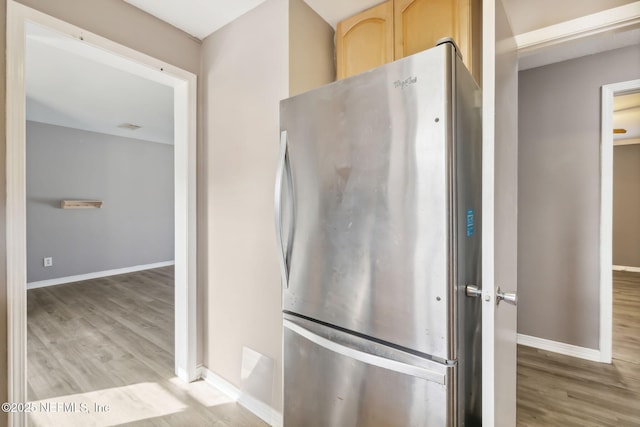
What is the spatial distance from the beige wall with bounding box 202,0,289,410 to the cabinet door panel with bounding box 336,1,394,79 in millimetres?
376

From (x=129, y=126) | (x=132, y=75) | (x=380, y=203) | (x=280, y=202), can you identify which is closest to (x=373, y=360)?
(x=380, y=203)

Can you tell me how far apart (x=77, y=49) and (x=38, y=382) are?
7.48 feet

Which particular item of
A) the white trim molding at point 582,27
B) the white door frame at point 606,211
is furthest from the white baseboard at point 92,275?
the white door frame at point 606,211

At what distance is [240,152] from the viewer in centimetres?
188

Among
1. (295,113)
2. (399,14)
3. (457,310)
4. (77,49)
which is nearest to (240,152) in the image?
(295,113)

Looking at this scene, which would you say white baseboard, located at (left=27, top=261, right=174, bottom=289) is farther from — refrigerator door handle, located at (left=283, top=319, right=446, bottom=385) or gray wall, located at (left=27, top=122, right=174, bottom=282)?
refrigerator door handle, located at (left=283, top=319, right=446, bottom=385)

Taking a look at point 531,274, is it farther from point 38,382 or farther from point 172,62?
point 38,382

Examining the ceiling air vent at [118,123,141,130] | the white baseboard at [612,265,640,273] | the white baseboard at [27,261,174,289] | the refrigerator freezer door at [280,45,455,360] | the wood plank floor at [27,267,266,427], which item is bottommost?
the wood plank floor at [27,267,266,427]

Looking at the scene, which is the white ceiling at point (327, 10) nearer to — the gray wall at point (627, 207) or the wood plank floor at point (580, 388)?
the wood plank floor at point (580, 388)

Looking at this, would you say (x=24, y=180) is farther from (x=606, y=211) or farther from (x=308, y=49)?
(x=606, y=211)

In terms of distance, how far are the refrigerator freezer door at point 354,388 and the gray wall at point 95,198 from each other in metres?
5.18

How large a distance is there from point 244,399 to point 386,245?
1537mm

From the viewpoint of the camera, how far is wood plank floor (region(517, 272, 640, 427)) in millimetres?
1723

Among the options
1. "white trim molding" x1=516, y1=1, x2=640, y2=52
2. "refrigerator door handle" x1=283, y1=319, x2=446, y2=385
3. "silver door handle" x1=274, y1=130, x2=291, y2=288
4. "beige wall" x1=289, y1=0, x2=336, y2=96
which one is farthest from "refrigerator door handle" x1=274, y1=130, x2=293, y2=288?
"white trim molding" x1=516, y1=1, x2=640, y2=52
